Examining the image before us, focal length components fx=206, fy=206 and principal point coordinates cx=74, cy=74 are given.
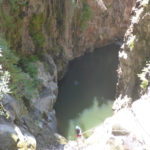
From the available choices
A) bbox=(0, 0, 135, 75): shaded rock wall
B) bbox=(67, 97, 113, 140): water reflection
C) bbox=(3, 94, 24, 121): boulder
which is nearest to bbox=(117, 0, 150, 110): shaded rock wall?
bbox=(67, 97, 113, 140): water reflection

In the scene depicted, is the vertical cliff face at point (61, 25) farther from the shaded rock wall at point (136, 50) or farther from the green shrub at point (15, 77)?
the shaded rock wall at point (136, 50)

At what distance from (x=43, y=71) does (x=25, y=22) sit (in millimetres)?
2610

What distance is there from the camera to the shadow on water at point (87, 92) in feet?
36.1

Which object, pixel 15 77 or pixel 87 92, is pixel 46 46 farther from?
pixel 15 77

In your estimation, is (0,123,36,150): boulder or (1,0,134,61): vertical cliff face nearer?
(0,123,36,150): boulder

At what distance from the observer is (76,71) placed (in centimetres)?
1705

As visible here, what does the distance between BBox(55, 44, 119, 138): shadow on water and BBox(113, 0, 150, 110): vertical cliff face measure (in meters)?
2.43

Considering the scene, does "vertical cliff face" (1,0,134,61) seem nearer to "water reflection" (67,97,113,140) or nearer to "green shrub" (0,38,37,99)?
"green shrub" (0,38,37,99)

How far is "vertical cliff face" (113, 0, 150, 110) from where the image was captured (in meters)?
8.91

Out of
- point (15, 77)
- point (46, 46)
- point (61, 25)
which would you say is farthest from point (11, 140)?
point (61, 25)

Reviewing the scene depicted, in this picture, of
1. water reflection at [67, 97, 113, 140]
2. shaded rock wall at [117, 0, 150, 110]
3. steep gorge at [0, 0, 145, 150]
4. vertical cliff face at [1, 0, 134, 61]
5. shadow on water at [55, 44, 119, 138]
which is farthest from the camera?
shadow on water at [55, 44, 119, 138]

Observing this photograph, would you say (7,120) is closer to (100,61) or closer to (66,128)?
(66,128)

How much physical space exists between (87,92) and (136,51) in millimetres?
5473

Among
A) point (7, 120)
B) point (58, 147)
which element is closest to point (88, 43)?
point (58, 147)
